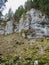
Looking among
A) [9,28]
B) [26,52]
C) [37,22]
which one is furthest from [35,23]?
[26,52]

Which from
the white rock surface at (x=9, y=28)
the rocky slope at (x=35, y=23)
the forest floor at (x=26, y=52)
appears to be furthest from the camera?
the white rock surface at (x=9, y=28)

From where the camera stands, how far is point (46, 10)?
26562 mm

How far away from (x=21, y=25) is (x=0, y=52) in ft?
33.6

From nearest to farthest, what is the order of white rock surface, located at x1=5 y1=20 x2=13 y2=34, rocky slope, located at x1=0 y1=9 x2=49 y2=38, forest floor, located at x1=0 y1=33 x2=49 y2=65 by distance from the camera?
forest floor, located at x1=0 y1=33 x2=49 y2=65, rocky slope, located at x1=0 y1=9 x2=49 y2=38, white rock surface, located at x1=5 y1=20 x2=13 y2=34

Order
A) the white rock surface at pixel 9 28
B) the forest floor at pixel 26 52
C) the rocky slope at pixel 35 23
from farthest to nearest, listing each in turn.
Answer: the white rock surface at pixel 9 28 < the rocky slope at pixel 35 23 < the forest floor at pixel 26 52

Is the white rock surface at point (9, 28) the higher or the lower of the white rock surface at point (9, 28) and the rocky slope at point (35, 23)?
the lower

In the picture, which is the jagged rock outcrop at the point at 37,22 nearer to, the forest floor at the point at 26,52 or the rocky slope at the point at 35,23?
the rocky slope at the point at 35,23

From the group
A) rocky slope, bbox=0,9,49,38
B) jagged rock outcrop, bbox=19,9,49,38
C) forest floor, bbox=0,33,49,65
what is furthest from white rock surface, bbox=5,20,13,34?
forest floor, bbox=0,33,49,65

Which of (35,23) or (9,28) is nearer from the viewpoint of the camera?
(35,23)

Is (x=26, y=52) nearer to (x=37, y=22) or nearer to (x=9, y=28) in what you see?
(x=37, y=22)

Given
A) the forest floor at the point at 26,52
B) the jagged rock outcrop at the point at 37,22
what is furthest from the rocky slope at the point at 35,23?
the forest floor at the point at 26,52

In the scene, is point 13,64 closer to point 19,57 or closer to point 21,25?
point 19,57

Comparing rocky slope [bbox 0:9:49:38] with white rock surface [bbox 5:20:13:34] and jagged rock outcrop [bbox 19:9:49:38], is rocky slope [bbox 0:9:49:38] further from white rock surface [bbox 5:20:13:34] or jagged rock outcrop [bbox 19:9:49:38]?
white rock surface [bbox 5:20:13:34]

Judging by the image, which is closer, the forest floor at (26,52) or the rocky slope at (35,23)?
the forest floor at (26,52)
